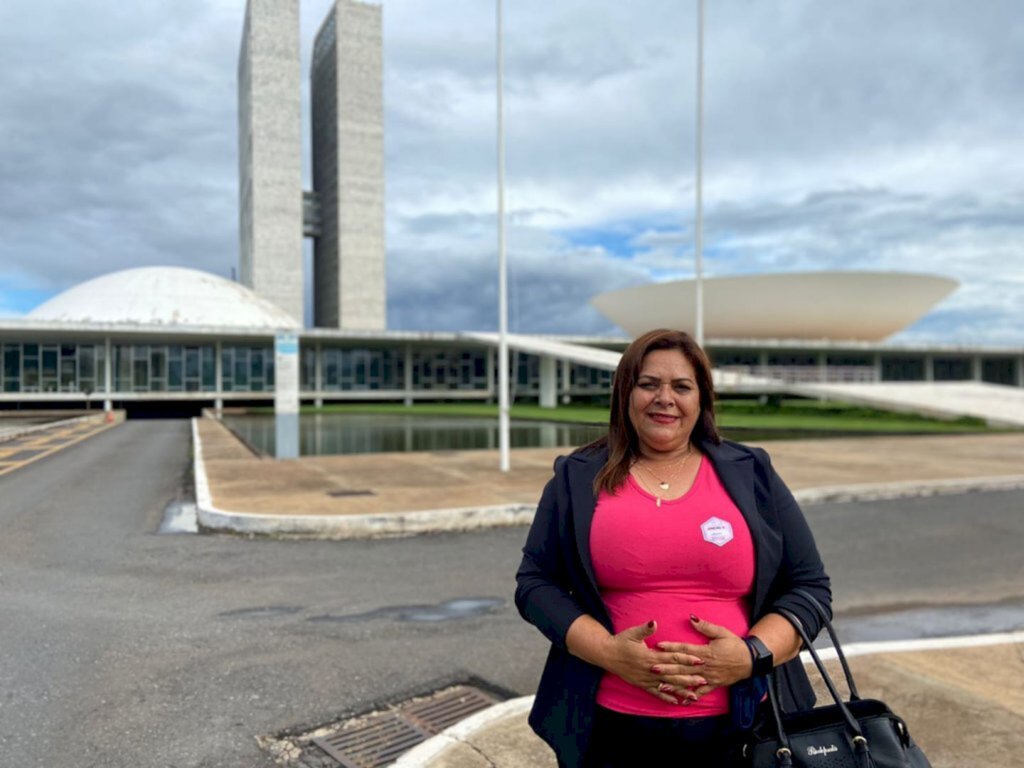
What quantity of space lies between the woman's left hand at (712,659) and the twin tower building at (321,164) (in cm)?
8006

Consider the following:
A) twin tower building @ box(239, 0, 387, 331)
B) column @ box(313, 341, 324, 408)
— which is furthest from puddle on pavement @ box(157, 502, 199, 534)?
twin tower building @ box(239, 0, 387, 331)

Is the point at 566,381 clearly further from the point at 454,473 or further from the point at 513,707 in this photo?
the point at 513,707

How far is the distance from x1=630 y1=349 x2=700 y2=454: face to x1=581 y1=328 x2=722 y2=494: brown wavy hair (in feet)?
0.06

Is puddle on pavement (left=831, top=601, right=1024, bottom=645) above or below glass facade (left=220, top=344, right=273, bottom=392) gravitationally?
below

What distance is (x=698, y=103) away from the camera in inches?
730

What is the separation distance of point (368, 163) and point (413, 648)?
3359 inches

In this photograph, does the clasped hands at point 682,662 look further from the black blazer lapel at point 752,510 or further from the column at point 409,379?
the column at point 409,379

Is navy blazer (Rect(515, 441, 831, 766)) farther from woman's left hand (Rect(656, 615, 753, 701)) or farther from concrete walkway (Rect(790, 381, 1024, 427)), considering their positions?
concrete walkway (Rect(790, 381, 1024, 427))

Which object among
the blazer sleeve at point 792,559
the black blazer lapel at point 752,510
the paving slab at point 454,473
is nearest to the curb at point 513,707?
the blazer sleeve at point 792,559

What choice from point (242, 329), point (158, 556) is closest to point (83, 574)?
point (158, 556)

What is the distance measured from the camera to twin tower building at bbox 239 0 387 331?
7850 cm

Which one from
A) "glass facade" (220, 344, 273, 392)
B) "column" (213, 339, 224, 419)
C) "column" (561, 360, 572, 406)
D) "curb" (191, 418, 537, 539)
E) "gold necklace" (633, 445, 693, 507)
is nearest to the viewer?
"gold necklace" (633, 445, 693, 507)

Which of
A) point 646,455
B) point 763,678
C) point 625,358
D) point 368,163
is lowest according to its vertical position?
point 763,678

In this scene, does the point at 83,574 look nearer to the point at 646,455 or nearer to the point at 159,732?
the point at 159,732
